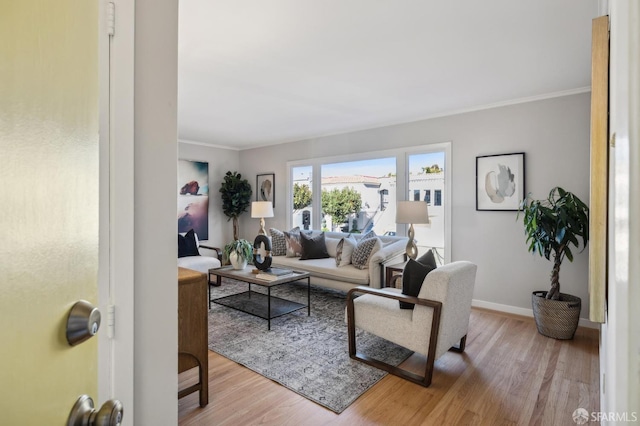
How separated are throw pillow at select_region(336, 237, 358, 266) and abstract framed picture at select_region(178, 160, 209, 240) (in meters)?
3.36

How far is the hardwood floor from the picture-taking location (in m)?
1.96

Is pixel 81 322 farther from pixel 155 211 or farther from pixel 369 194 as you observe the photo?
pixel 369 194

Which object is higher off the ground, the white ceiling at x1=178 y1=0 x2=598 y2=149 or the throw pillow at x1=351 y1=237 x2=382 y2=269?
the white ceiling at x1=178 y1=0 x2=598 y2=149

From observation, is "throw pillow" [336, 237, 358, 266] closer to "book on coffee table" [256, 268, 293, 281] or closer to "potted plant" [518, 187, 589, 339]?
"book on coffee table" [256, 268, 293, 281]

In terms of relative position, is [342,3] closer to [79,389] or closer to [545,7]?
[545,7]

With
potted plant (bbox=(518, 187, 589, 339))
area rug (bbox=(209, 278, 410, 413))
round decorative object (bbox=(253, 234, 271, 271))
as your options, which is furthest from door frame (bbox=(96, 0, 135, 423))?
potted plant (bbox=(518, 187, 589, 339))

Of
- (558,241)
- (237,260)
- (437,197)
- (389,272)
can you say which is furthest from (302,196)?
(558,241)

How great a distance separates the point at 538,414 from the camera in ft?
6.56

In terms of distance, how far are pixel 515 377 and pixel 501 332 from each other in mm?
973

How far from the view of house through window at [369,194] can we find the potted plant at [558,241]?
1364 millimetres

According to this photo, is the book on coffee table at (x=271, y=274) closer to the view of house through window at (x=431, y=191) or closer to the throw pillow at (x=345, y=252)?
the throw pillow at (x=345, y=252)

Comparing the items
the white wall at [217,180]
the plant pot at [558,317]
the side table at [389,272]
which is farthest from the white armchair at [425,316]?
the white wall at [217,180]

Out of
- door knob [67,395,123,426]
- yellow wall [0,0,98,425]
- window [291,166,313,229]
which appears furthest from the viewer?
window [291,166,313,229]

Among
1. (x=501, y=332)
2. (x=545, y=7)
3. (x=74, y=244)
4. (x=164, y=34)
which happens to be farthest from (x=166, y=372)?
(x=501, y=332)
